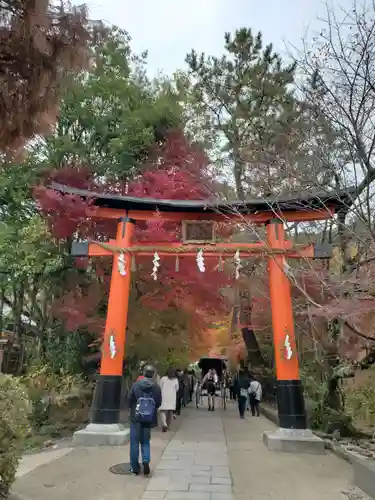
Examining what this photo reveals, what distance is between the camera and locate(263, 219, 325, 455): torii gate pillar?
27.4ft

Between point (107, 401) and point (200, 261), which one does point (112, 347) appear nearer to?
point (107, 401)

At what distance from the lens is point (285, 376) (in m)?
9.23

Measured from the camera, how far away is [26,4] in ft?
12.5

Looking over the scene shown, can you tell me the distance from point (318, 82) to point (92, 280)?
418 inches

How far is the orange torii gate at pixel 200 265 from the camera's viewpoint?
28.5ft

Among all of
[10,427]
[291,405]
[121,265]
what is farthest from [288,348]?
[10,427]

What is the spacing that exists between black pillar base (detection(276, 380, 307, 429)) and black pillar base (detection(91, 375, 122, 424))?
3.55 metres

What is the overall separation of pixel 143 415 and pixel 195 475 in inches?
50.9

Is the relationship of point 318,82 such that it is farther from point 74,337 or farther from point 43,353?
point 43,353

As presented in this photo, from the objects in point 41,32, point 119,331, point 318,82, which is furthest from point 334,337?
point 41,32

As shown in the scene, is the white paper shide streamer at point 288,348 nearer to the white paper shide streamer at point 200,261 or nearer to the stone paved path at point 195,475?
the stone paved path at point 195,475

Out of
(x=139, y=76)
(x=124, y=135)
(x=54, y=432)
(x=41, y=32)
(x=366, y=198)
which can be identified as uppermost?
(x=139, y=76)

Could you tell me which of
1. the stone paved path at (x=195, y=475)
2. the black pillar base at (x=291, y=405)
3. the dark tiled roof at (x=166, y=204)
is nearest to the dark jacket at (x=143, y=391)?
the stone paved path at (x=195, y=475)

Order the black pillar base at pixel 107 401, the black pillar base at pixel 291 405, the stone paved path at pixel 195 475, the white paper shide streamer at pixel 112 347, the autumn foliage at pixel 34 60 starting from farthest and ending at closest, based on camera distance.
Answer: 1. the white paper shide streamer at pixel 112 347
2. the black pillar base at pixel 107 401
3. the black pillar base at pixel 291 405
4. the stone paved path at pixel 195 475
5. the autumn foliage at pixel 34 60
